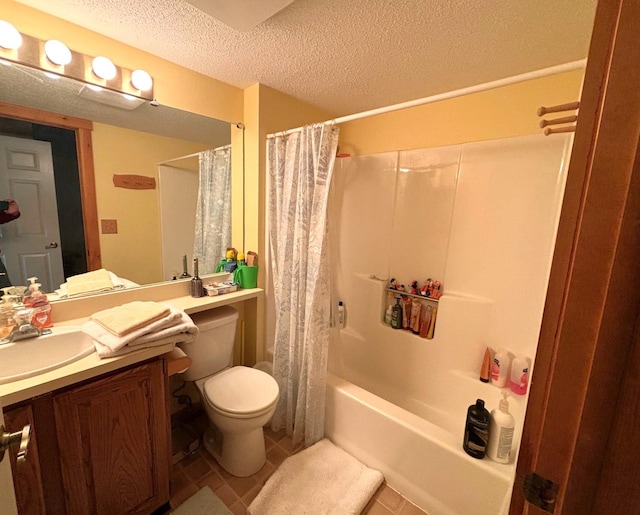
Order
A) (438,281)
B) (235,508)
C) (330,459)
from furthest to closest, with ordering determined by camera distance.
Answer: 1. (438,281)
2. (330,459)
3. (235,508)

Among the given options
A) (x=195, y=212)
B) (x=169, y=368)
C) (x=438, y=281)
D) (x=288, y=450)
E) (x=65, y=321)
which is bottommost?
(x=288, y=450)

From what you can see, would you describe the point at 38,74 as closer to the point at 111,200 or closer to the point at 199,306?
the point at 111,200

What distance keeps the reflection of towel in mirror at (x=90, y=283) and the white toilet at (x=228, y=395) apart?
47 cm

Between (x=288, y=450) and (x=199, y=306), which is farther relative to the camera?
(x=288, y=450)

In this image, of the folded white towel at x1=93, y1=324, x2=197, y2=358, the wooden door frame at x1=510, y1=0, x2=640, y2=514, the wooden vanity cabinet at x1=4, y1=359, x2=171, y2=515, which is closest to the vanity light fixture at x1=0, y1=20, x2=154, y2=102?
the folded white towel at x1=93, y1=324, x2=197, y2=358

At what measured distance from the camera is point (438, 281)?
1.94m

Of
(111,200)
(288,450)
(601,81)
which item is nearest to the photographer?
(601,81)

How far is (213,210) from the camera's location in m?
1.90

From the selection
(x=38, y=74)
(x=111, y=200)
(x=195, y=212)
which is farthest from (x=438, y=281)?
(x=38, y=74)

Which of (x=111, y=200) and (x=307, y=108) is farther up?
(x=307, y=108)

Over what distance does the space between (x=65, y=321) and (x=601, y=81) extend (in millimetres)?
1899

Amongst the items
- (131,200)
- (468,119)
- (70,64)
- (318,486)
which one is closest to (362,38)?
Result: (468,119)

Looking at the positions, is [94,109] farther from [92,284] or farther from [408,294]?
[408,294]

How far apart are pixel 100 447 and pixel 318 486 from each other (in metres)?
1.01
